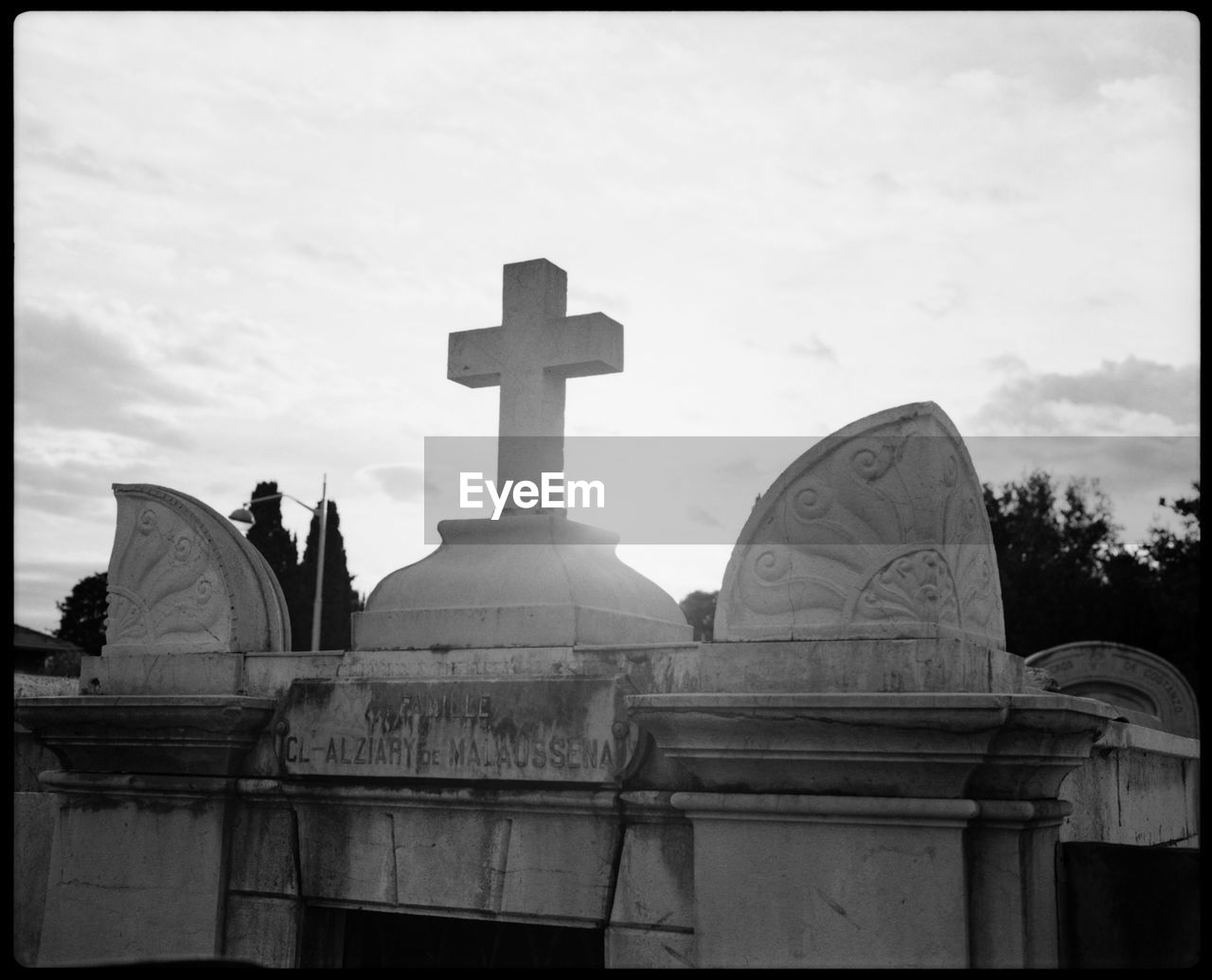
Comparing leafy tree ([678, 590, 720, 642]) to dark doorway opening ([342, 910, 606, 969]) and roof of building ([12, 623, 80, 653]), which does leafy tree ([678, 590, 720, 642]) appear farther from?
dark doorway opening ([342, 910, 606, 969])

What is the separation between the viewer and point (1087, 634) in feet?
97.7

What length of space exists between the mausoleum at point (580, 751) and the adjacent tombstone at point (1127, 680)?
15.7 ft

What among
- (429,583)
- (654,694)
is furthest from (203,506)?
(654,694)

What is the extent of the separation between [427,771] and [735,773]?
3.73 ft

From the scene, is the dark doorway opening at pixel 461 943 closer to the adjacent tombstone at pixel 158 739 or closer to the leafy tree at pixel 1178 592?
the adjacent tombstone at pixel 158 739

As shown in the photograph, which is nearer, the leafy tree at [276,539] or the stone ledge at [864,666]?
the stone ledge at [864,666]

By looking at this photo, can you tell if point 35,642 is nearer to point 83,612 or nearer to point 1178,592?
point 83,612

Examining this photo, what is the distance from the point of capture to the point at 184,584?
194 inches

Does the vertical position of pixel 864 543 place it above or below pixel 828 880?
above

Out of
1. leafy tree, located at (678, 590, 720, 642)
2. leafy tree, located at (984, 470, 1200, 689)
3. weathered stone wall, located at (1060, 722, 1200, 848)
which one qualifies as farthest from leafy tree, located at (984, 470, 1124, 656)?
weathered stone wall, located at (1060, 722, 1200, 848)

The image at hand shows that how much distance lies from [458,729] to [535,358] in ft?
5.48

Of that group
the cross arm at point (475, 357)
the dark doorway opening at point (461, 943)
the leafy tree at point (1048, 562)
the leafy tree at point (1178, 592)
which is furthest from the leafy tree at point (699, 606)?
the dark doorway opening at point (461, 943)

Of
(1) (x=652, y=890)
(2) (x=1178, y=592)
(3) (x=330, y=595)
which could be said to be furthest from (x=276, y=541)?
(1) (x=652, y=890)

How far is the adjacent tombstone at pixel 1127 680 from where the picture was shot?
32.4 feet
